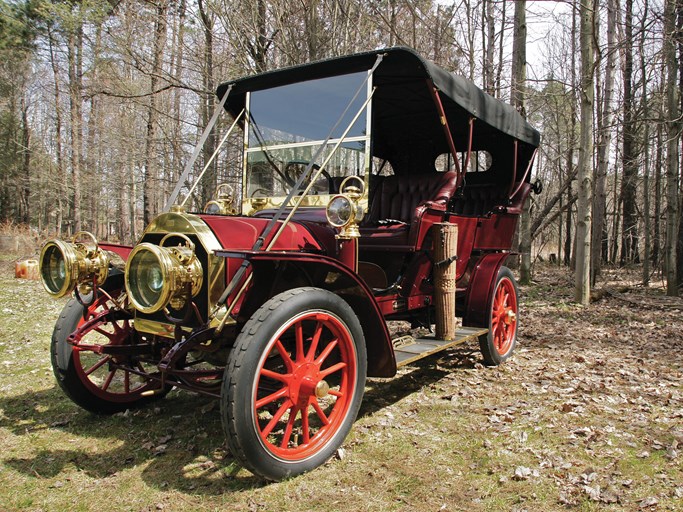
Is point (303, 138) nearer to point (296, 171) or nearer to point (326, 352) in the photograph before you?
point (296, 171)

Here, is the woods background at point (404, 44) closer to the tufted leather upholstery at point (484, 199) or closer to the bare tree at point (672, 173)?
the bare tree at point (672, 173)

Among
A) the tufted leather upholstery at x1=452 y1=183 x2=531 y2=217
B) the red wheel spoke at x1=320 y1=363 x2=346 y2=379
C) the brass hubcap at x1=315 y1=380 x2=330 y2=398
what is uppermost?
the tufted leather upholstery at x1=452 y1=183 x2=531 y2=217

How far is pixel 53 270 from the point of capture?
10.9 feet

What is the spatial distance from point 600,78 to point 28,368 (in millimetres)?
16502

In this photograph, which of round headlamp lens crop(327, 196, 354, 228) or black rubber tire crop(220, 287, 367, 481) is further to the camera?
round headlamp lens crop(327, 196, 354, 228)

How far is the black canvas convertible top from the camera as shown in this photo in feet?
13.1

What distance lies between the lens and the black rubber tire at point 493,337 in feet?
16.6

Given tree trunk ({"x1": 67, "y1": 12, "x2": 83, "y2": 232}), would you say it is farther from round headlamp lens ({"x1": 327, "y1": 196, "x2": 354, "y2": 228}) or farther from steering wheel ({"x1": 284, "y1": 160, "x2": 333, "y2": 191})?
round headlamp lens ({"x1": 327, "y1": 196, "x2": 354, "y2": 228})

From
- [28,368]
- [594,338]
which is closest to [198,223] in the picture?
[28,368]

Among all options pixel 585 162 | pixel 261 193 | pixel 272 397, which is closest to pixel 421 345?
pixel 272 397

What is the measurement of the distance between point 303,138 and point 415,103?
153 cm

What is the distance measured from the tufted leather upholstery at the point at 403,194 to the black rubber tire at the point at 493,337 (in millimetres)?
1089

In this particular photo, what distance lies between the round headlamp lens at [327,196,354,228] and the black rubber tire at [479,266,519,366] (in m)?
2.25

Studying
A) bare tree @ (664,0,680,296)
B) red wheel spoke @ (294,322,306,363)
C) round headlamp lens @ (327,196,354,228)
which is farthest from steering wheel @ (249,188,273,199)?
bare tree @ (664,0,680,296)
